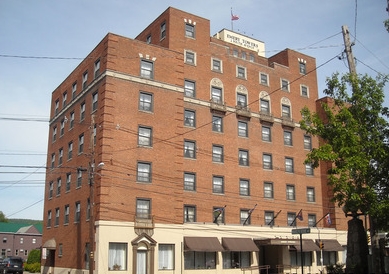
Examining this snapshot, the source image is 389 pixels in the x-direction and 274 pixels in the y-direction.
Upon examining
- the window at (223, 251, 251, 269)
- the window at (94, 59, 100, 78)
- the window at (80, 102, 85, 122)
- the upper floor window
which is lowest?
the window at (223, 251, 251, 269)

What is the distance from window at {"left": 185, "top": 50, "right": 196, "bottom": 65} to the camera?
154 ft

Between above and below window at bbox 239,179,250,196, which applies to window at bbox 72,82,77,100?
above

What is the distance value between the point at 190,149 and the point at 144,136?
5860mm

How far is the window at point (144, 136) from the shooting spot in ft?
134

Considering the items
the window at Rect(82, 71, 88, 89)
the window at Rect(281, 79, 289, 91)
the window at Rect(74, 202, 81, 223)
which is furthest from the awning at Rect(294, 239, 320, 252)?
the window at Rect(82, 71, 88, 89)

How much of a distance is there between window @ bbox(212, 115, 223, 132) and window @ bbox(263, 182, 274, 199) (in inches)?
314

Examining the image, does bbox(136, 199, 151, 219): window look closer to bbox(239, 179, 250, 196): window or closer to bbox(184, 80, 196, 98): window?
bbox(239, 179, 250, 196): window

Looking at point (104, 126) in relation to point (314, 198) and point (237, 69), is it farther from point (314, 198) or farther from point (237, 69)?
point (314, 198)

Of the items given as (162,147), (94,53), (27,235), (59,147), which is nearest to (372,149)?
(162,147)

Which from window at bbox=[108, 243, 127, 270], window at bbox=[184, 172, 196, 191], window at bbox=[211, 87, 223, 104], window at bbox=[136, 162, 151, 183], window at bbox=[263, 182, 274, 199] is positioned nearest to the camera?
window at bbox=[108, 243, 127, 270]

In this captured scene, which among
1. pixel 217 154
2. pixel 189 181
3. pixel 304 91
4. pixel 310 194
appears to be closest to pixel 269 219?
pixel 310 194

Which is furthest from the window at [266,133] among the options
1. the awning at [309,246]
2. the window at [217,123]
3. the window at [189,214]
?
the window at [189,214]

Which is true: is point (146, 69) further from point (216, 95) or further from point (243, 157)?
point (243, 157)

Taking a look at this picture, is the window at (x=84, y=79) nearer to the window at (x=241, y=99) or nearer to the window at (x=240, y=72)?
the window at (x=241, y=99)
